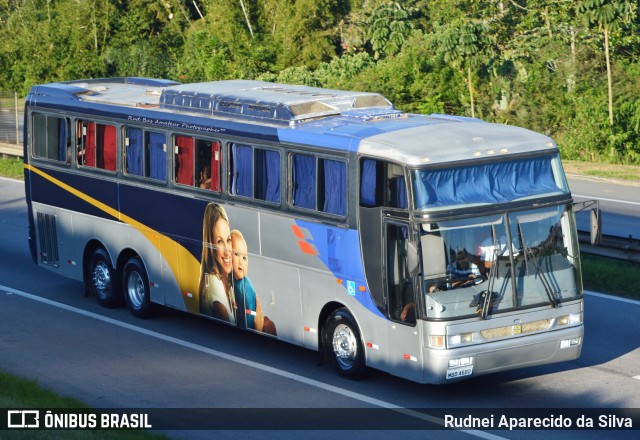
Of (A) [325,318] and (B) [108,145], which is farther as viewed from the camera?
(B) [108,145]

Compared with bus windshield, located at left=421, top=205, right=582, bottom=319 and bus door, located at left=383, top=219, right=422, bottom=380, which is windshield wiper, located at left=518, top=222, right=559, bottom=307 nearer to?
bus windshield, located at left=421, top=205, right=582, bottom=319

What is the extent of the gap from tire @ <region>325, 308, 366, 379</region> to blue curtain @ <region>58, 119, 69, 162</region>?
6811 mm

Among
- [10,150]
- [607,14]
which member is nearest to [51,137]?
[10,150]

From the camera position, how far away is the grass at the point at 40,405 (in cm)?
1059

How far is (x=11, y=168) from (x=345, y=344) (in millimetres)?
22719

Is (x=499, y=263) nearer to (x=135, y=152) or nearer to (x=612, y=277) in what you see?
(x=612, y=277)

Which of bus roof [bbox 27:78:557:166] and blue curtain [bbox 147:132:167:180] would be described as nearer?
bus roof [bbox 27:78:557:166]

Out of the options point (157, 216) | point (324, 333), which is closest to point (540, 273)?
point (324, 333)

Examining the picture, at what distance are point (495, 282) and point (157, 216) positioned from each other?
612 centimetres

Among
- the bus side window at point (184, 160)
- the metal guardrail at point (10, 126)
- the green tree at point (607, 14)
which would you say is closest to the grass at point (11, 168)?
the metal guardrail at point (10, 126)

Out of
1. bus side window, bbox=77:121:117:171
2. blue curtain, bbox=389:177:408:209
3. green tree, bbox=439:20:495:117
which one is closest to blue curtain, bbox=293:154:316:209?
blue curtain, bbox=389:177:408:209

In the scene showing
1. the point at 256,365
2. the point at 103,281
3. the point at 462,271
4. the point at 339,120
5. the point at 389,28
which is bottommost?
the point at 256,365

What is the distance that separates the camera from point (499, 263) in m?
12.6

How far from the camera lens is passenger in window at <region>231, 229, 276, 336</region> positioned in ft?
49.5
